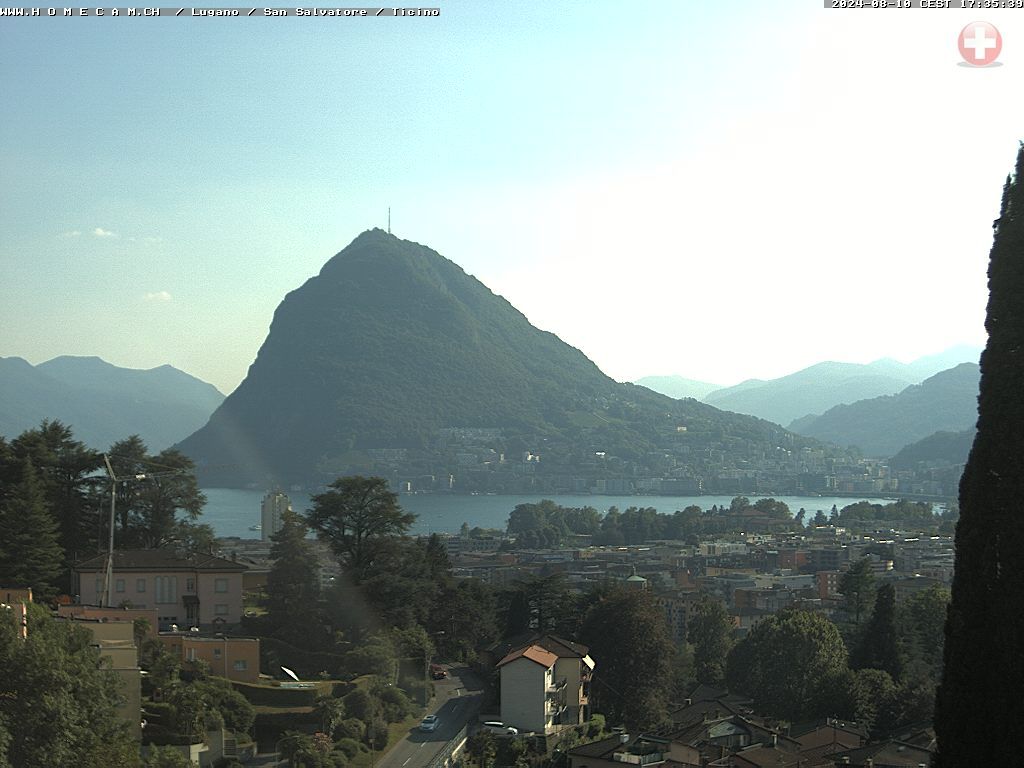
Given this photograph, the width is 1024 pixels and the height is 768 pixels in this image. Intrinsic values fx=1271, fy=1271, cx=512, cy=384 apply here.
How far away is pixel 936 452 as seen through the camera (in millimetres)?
96750

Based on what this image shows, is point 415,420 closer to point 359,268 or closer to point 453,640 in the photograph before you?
point 359,268

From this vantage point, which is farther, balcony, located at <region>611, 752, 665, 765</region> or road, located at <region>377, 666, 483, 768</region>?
road, located at <region>377, 666, 483, 768</region>

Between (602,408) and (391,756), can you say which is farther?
(602,408)

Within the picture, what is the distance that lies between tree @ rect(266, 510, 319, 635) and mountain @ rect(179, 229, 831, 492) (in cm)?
7235

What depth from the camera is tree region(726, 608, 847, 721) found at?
48.3 ft

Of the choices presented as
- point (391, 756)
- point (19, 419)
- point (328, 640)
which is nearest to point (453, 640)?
point (328, 640)

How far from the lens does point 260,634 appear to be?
13367 mm

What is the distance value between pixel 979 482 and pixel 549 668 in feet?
27.6

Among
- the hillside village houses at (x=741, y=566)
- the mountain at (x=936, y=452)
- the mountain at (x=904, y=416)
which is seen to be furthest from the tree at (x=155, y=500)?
the mountain at (x=904, y=416)

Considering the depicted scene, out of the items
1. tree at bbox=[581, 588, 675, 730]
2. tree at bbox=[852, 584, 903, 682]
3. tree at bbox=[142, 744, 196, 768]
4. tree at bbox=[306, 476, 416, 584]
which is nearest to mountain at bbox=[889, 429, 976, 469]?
tree at bbox=[852, 584, 903, 682]

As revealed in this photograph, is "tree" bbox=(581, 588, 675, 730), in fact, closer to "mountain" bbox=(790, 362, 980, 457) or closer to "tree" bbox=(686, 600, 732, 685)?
"tree" bbox=(686, 600, 732, 685)

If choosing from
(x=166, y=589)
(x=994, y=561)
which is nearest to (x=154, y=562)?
(x=166, y=589)

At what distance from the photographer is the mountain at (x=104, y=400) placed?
279ft

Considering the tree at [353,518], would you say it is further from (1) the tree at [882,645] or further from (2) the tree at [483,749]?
(1) the tree at [882,645]
